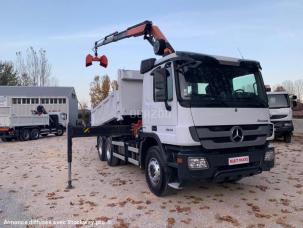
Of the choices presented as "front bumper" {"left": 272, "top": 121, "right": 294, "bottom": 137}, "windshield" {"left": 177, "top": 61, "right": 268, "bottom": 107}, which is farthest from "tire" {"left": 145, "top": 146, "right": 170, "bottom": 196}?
"front bumper" {"left": 272, "top": 121, "right": 294, "bottom": 137}

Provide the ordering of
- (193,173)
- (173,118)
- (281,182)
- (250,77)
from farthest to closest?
(281,182) < (250,77) < (173,118) < (193,173)

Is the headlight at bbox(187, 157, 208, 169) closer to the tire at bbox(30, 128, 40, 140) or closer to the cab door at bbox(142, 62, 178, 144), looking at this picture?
the cab door at bbox(142, 62, 178, 144)

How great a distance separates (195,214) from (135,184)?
2361 millimetres

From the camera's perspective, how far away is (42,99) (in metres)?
36.8

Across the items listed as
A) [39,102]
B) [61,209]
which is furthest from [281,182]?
[39,102]

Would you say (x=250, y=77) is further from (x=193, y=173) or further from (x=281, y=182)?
(x=281, y=182)

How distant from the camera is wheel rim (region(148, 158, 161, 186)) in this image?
19.3ft

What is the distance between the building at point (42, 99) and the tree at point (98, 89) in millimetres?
4382

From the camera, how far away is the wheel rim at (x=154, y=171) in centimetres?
589

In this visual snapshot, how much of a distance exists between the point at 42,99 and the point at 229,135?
114ft

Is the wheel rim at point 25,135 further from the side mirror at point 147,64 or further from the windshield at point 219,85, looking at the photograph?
the windshield at point 219,85

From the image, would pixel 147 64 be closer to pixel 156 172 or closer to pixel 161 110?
pixel 161 110

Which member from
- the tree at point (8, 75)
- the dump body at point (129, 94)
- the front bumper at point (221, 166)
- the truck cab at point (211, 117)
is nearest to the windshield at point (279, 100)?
the dump body at point (129, 94)

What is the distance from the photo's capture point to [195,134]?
500cm
